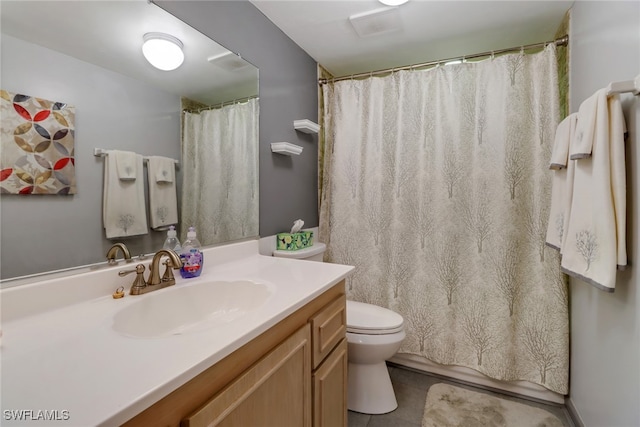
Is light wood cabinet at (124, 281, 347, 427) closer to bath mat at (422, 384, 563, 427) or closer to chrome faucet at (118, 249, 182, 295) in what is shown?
chrome faucet at (118, 249, 182, 295)

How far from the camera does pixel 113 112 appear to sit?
3.14 ft

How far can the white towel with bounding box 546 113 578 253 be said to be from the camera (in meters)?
1.27

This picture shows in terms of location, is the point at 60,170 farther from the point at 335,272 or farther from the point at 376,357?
the point at 376,357

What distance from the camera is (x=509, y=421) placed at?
151cm

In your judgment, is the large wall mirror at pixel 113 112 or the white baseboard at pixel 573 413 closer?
the large wall mirror at pixel 113 112

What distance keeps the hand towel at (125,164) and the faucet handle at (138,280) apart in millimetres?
307

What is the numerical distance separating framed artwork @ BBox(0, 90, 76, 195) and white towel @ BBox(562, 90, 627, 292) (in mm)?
1736

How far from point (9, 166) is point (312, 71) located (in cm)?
183

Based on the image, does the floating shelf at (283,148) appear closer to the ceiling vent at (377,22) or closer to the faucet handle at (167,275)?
the ceiling vent at (377,22)

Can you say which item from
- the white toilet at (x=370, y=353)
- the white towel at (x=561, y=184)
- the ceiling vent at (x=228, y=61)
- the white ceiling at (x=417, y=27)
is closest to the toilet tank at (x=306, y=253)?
the white toilet at (x=370, y=353)

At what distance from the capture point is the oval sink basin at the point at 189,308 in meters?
0.86

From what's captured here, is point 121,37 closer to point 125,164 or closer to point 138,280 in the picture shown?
point 125,164

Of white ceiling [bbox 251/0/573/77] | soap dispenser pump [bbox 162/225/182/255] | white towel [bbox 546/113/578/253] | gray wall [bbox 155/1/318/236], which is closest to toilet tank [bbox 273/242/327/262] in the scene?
gray wall [bbox 155/1/318/236]

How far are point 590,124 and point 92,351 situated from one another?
1669 millimetres
